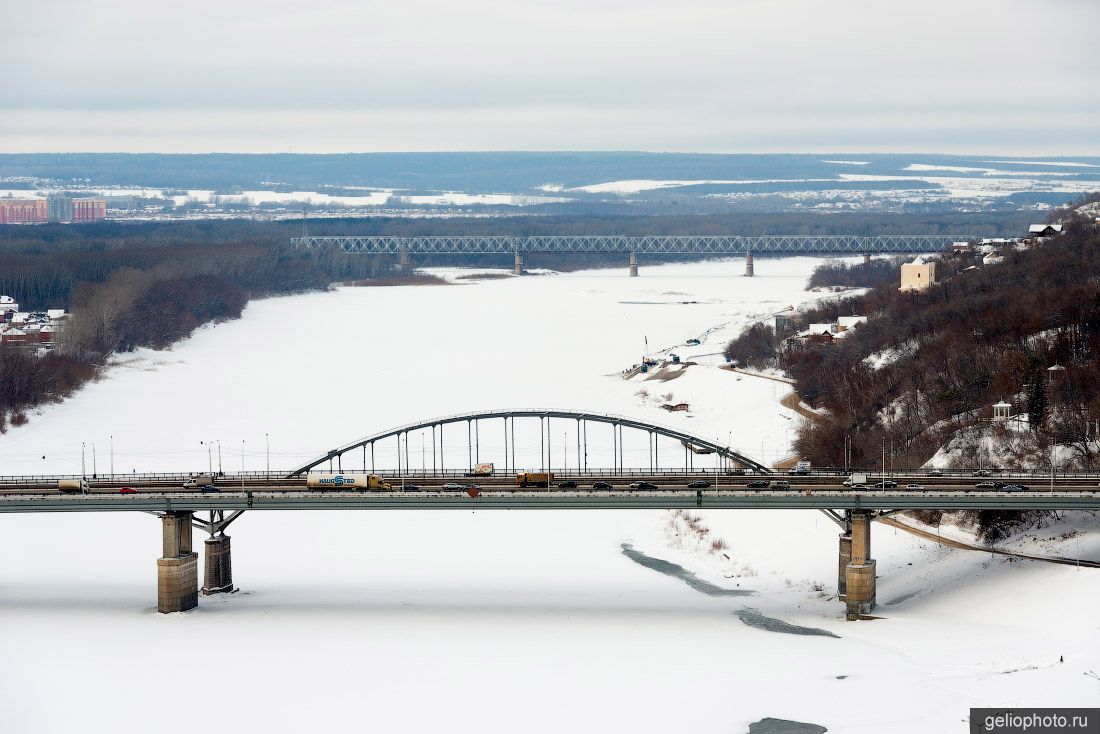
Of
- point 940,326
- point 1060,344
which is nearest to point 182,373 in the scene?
point 940,326

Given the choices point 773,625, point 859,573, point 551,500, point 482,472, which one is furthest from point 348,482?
point 859,573

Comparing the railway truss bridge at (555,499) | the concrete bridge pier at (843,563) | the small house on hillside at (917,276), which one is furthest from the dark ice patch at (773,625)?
the small house on hillside at (917,276)

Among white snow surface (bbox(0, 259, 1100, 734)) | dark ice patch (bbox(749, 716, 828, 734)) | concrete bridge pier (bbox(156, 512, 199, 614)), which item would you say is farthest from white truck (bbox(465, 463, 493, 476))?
dark ice patch (bbox(749, 716, 828, 734))

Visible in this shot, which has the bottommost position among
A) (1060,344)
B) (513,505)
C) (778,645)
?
(778,645)

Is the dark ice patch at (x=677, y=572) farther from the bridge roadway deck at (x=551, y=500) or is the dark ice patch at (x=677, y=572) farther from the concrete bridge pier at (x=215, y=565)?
the concrete bridge pier at (x=215, y=565)

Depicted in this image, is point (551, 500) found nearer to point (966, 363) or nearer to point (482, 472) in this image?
point (482, 472)

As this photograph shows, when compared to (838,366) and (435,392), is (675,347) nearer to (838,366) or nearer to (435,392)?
(435,392)
